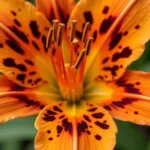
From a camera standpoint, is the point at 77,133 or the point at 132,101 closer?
the point at 77,133

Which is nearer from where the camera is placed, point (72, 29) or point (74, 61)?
point (72, 29)

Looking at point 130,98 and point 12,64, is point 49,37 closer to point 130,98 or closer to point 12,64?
point 12,64

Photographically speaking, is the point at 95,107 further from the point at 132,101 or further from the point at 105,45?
the point at 105,45

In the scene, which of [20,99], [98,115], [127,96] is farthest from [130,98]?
[20,99]

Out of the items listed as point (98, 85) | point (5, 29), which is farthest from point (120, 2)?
point (5, 29)

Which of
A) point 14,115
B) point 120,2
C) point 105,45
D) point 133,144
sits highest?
point 120,2

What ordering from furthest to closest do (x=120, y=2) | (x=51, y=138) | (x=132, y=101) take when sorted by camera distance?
(x=120, y=2), (x=132, y=101), (x=51, y=138)
